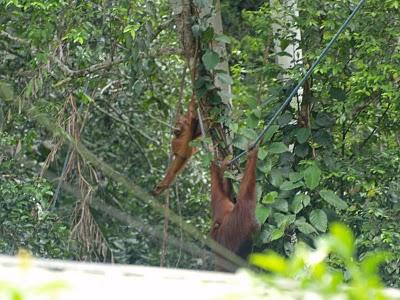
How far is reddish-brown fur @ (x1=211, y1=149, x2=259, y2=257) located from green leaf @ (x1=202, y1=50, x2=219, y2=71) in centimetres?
57

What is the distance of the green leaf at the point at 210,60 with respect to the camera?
545 cm

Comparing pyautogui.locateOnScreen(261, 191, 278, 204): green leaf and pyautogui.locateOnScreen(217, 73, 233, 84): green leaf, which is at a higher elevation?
pyautogui.locateOnScreen(217, 73, 233, 84): green leaf

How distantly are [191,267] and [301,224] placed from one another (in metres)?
2.77

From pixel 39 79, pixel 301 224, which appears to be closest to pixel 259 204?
pixel 301 224

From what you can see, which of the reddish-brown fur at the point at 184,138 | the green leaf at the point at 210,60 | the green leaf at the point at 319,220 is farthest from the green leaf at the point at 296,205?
the green leaf at the point at 210,60

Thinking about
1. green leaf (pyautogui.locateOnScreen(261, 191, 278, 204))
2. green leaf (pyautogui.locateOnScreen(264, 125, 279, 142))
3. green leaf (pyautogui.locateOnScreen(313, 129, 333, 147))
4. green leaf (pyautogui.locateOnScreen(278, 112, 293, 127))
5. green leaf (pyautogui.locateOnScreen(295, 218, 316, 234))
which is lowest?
green leaf (pyautogui.locateOnScreen(295, 218, 316, 234))

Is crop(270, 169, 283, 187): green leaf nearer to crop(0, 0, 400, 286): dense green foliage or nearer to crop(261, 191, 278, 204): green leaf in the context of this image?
crop(0, 0, 400, 286): dense green foliage

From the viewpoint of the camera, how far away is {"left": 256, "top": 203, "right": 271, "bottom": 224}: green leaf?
5.58m

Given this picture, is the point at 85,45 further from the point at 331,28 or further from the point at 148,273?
the point at 148,273

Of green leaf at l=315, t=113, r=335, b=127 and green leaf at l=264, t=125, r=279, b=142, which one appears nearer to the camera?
green leaf at l=264, t=125, r=279, b=142

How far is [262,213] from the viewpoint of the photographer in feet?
18.5

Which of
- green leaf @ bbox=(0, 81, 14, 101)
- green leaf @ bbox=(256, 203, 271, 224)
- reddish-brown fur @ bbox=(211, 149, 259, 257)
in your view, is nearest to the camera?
reddish-brown fur @ bbox=(211, 149, 259, 257)

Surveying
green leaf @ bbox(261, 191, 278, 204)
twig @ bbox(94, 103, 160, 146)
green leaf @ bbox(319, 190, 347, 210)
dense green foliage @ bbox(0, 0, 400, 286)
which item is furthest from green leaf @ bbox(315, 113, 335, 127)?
twig @ bbox(94, 103, 160, 146)

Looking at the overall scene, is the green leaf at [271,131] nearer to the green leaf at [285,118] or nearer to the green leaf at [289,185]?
the green leaf at [285,118]
